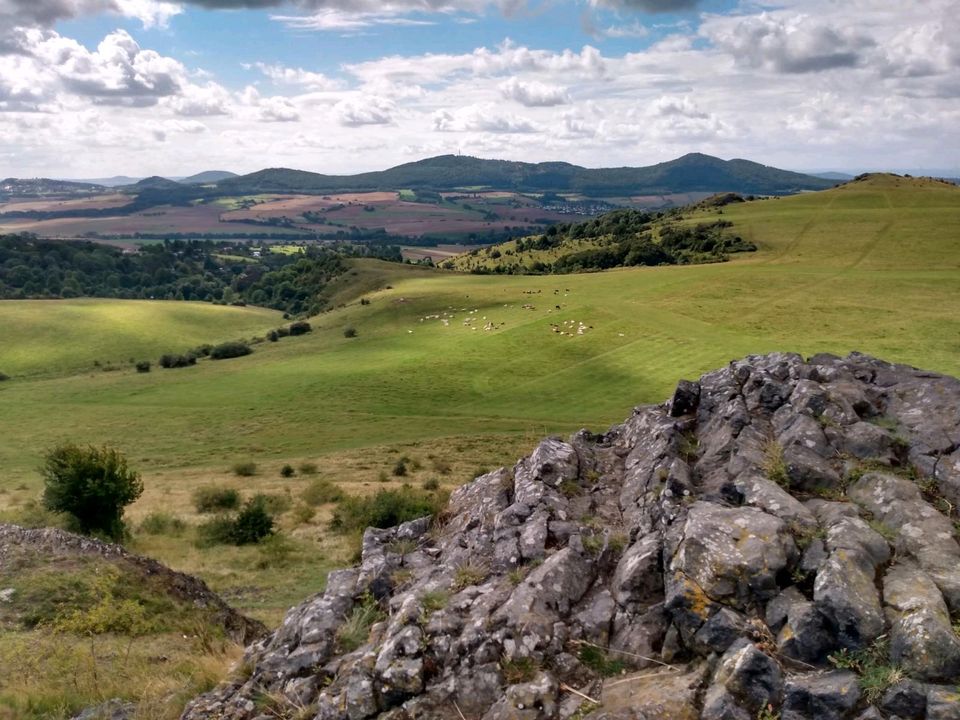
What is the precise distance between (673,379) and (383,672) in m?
58.5

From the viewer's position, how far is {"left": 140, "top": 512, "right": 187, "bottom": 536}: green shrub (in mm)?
30717

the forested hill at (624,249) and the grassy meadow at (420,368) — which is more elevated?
the forested hill at (624,249)

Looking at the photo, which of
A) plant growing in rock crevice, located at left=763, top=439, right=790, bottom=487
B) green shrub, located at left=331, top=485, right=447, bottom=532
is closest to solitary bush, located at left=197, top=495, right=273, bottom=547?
green shrub, located at left=331, top=485, right=447, bottom=532

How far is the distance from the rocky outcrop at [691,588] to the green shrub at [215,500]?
24677 mm

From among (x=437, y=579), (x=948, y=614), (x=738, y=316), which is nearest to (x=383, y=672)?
(x=437, y=579)

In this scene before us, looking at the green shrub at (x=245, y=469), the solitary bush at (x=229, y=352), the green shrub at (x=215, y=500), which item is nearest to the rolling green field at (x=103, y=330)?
the solitary bush at (x=229, y=352)

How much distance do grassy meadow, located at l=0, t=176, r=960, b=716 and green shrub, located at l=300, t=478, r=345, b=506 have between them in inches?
21.1

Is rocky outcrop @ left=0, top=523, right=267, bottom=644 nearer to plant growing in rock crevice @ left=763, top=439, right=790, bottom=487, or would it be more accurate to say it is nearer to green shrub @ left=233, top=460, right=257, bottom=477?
plant growing in rock crevice @ left=763, top=439, right=790, bottom=487

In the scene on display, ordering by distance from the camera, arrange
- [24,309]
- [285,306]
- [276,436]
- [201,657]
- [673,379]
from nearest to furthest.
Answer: [201,657] < [276,436] < [673,379] < [24,309] < [285,306]

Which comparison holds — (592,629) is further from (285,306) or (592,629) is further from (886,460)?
(285,306)

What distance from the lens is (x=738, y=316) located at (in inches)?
3332

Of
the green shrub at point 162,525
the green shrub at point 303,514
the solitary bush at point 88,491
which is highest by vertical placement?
the solitary bush at point 88,491

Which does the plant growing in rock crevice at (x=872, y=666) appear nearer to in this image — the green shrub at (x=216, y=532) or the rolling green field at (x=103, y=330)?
the green shrub at (x=216, y=532)

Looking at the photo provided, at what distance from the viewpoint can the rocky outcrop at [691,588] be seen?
25.6ft
